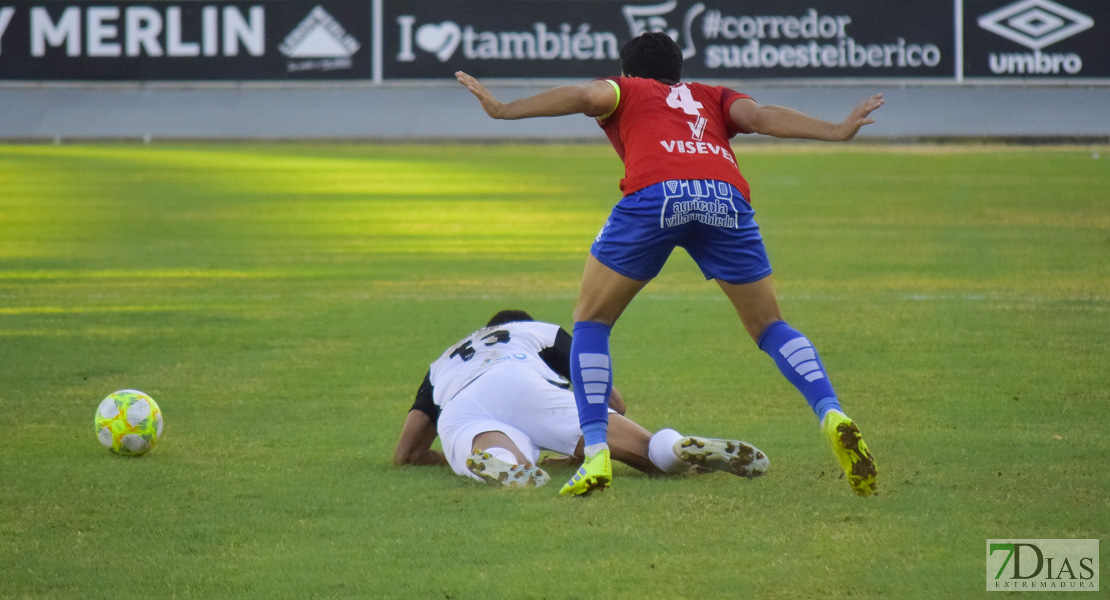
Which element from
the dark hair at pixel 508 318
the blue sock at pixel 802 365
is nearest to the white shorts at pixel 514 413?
the dark hair at pixel 508 318

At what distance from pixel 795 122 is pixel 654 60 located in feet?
2.28

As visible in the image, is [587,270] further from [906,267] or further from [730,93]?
[906,267]

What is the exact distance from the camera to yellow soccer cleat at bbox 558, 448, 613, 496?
5.20 metres

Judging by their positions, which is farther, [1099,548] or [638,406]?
[638,406]

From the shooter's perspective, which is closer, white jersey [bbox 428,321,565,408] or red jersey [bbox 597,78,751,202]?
red jersey [bbox 597,78,751,202]

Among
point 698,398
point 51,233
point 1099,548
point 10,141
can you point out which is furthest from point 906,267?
point 10,141

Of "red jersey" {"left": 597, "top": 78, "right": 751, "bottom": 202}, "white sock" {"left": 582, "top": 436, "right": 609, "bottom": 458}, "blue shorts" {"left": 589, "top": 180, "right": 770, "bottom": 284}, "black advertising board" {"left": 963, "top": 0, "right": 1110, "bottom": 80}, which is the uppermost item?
"black advertising board" {"left": 963, "top": 0, "right": 1110, "bottom": 80}

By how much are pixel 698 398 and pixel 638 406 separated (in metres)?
0.39

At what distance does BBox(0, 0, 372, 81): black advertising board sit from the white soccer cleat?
26309 millimetres

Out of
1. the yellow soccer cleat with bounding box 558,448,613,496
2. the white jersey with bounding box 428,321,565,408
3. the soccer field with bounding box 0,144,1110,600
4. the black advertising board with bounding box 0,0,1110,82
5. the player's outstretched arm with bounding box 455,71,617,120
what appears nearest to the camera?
the soccer field with bounding box 0,144,1110,600

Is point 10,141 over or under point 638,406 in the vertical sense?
over

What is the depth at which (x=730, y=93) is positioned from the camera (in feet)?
18.2

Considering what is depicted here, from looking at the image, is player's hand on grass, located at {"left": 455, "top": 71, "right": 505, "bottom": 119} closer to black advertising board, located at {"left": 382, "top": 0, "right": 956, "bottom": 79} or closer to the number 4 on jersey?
the number 4 on jersey

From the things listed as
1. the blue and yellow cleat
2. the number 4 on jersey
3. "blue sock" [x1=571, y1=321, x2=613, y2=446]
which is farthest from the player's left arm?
the number 4 on jersey
